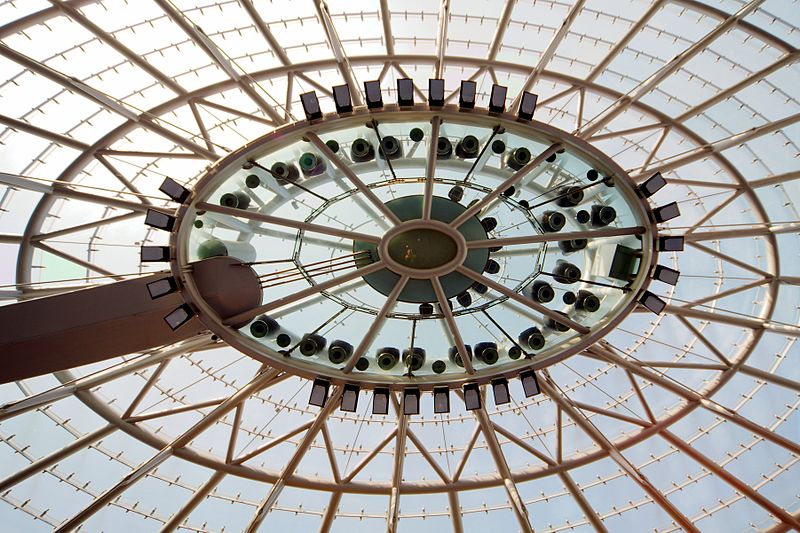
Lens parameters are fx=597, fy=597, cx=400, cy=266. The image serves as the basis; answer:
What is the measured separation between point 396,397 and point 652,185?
459 inches

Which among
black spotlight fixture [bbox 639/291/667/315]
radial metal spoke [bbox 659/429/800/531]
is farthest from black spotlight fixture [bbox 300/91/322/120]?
radial metal spoke [bbox 659/429/800/531]

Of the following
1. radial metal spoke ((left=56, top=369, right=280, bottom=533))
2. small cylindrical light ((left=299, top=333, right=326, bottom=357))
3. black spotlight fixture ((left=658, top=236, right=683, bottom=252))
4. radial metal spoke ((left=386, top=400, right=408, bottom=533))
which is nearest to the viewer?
black spotlight fixture ((left=658, top=236, right=683, bottom=252))

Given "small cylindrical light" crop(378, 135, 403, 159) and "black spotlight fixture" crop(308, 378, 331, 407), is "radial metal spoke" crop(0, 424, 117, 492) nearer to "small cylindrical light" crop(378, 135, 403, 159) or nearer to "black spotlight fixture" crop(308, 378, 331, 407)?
"black spotlight fixture" crop(308, 378, 331, 407)

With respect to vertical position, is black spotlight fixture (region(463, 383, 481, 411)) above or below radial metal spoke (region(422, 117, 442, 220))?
below

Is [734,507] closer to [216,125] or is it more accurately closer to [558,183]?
[558,183]

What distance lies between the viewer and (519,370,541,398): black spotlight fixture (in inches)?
520

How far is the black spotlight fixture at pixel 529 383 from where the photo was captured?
43.4ft

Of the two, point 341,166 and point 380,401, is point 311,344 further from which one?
point 341,166

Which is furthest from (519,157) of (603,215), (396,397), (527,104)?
(396,397)

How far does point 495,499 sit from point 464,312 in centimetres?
1235

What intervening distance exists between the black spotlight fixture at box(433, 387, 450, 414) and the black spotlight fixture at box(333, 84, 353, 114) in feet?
21.7

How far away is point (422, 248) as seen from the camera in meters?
13.7

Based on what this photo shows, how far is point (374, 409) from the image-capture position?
13312mm

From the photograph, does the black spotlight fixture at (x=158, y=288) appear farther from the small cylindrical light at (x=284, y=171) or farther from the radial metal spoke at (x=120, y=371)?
the radial metal spoke at (x=120, y=371)
